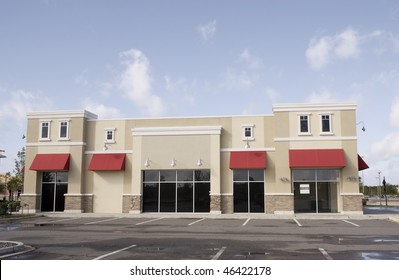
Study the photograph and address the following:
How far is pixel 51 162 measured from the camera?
A: 33156 mm

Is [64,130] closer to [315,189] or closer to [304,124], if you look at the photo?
[304,124]

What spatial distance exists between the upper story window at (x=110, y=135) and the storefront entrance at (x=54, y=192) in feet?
13.2

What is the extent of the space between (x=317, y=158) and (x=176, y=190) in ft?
32.9

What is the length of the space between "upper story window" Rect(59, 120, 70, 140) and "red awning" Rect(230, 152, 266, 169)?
12.5 m

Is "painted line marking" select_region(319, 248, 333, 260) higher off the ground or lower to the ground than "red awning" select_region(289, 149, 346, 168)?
lower

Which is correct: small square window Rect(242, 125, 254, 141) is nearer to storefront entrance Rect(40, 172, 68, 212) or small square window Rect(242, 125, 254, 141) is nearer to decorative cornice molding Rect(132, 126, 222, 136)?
decorative cornice molding Rect(132, 126, 222, 136)

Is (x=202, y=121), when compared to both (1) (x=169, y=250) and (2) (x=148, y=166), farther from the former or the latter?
(1) (x=169, y=250)

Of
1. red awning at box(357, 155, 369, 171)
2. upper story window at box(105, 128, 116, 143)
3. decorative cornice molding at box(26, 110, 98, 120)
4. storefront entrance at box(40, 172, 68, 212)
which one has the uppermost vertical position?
decorative cornice molding at box(26, 110, 98, 120)

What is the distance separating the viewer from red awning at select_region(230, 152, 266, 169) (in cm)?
3072

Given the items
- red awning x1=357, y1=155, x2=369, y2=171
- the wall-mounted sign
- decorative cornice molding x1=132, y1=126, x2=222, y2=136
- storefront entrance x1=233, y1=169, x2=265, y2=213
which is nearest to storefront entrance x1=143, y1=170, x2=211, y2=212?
storefront entrance x1=233, y1=169, x2=265, y2=213

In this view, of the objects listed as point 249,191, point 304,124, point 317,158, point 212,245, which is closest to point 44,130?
point 249,191

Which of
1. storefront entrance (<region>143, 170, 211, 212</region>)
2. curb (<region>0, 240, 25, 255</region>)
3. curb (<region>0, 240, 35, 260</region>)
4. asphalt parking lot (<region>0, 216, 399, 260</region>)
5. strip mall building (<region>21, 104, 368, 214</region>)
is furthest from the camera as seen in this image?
storefront entrance (<region>143, 170, 211, 212</region>)

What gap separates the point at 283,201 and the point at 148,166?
9.79m

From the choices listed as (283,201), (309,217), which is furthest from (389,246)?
(283,201)
